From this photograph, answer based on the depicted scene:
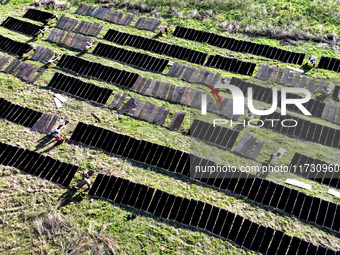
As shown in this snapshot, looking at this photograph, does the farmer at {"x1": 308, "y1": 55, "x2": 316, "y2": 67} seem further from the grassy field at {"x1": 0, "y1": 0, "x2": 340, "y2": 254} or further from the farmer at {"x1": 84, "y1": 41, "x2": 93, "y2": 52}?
the farmer at {"x1": 84, "y1": 41, "x2": 93, "y2": 52}

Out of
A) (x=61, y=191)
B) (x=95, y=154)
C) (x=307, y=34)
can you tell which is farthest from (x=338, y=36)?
(x=61, y=191)

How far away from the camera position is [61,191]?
2355 cm

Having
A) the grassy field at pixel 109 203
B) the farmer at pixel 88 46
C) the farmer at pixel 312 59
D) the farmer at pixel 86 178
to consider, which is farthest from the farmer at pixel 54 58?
the farmer at pixel 312 59

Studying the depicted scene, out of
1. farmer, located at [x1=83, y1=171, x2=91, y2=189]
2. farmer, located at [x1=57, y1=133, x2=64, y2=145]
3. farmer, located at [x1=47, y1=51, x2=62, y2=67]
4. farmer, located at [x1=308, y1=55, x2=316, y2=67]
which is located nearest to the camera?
farmer, located at [x1=83, y1=171, x2=91, y2=189]

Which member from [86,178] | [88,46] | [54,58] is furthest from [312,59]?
[54,58]

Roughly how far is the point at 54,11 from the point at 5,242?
100 ft

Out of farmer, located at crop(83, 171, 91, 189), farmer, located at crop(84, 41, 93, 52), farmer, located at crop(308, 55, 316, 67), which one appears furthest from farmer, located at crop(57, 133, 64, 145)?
farmer, located at crop(308, 55, 316, 67)

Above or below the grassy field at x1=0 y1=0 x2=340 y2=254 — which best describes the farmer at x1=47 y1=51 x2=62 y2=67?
above

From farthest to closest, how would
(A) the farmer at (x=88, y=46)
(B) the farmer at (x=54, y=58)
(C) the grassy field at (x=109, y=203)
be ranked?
(A) the farmer at (x=88, y=46) → (B) the farmer at (x=54, y=58) → (C) the grassy field at (x=109, y=203)

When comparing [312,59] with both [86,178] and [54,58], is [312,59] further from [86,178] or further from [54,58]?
[54,58]

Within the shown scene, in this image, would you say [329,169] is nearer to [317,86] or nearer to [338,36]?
[317,86]

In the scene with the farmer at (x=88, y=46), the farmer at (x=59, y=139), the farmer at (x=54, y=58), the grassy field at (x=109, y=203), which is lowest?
the grassy field at (x=109, y=203)

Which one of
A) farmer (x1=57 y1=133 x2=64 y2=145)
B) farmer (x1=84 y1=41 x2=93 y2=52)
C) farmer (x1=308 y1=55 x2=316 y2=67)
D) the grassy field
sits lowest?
the grassy field

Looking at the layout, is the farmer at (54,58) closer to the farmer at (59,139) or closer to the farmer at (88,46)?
the farmer at (88,46)
